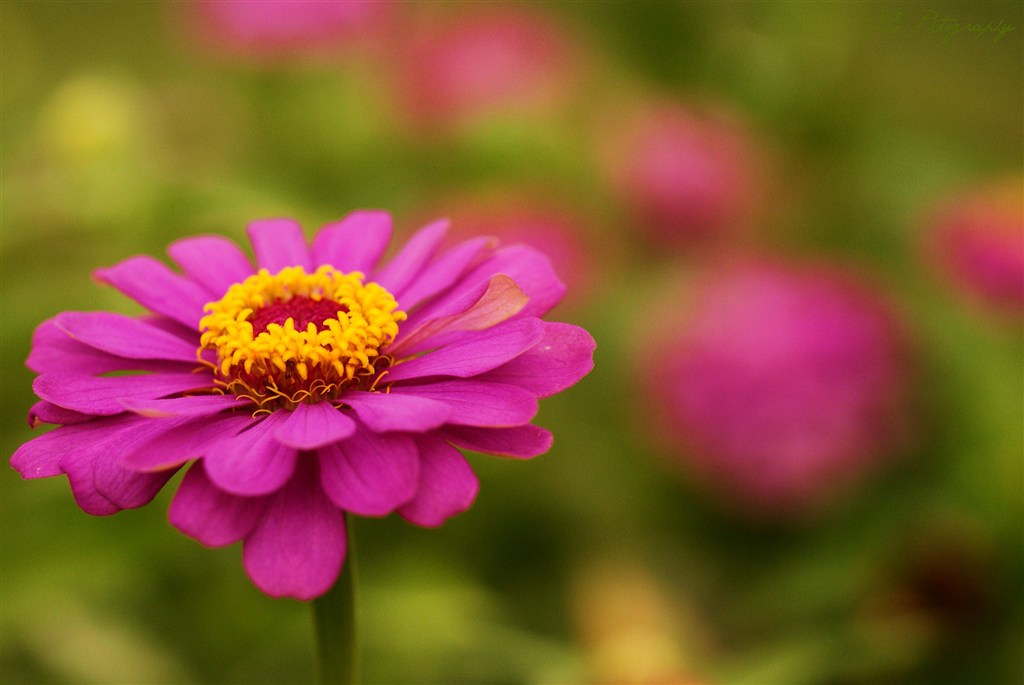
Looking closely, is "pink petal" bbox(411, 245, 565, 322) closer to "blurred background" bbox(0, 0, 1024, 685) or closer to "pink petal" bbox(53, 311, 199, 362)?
"pink petal" bbox(53, 311, 199, 362)

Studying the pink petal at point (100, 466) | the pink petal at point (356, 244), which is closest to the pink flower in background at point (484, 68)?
the pink petal at point (356, 244)

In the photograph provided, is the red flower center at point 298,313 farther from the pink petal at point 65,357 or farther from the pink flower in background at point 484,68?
the pink flower in background at point 484,68

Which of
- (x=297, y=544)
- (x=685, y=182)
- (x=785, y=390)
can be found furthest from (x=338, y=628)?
(x=685, y=182)

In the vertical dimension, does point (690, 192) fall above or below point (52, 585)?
above

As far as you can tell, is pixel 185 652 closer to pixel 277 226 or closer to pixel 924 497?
pixel 277 226

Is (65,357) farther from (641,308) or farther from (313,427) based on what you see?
(641,308)

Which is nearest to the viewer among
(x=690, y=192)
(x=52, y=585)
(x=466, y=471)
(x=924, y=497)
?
(x=466, y=471)

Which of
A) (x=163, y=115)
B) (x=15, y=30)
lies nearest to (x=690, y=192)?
(x=163, y=115)

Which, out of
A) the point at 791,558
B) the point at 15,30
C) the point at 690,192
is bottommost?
the point at 791,558

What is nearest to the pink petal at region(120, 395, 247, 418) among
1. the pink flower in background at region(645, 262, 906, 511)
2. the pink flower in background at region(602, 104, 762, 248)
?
the pink flower in background at region(645, 262, 906, 511)
